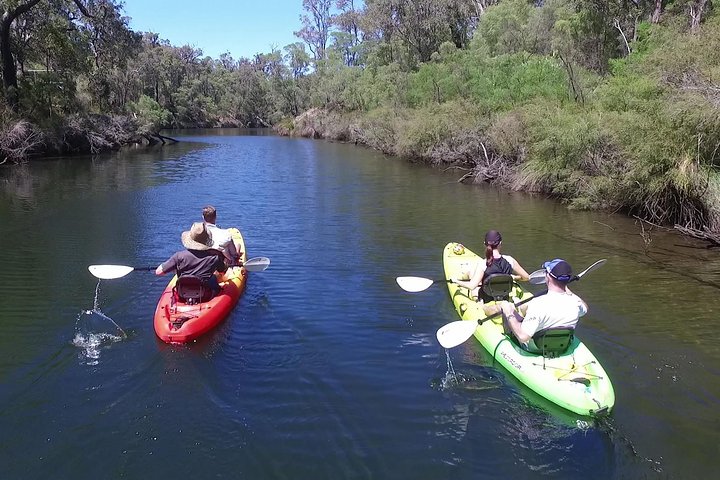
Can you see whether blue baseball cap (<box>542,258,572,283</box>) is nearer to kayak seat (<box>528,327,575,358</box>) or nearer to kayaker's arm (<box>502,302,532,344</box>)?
kayak seat (<box>528,327,575,358</box>)

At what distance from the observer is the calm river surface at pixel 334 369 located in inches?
194

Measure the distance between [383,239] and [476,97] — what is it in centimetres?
1582

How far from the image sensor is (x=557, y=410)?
5.61 metres

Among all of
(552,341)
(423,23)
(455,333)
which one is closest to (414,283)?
(455,333)

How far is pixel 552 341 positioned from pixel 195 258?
15.1 ft

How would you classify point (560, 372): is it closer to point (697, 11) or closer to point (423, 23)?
point (697, 11)

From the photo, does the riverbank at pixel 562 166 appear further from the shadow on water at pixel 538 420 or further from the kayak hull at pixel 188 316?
the kayak hull at pixel 188 316

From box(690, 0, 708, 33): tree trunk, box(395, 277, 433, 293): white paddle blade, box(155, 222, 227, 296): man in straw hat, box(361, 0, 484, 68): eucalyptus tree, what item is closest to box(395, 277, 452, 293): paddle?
box(395, 277, 433, 293): white paddle blade

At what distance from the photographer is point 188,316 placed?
7.25 metres

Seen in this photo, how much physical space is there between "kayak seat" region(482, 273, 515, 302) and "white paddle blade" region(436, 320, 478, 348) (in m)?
1.21

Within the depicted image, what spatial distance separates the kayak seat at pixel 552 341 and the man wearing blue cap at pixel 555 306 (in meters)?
0.07

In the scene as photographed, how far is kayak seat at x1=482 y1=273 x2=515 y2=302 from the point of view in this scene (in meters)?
7.53

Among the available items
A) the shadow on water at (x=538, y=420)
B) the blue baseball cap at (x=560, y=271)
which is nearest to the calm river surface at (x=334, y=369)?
the shadow on water at (x=538, y=420)

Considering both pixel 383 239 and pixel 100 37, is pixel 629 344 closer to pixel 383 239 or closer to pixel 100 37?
pixel 383 239
